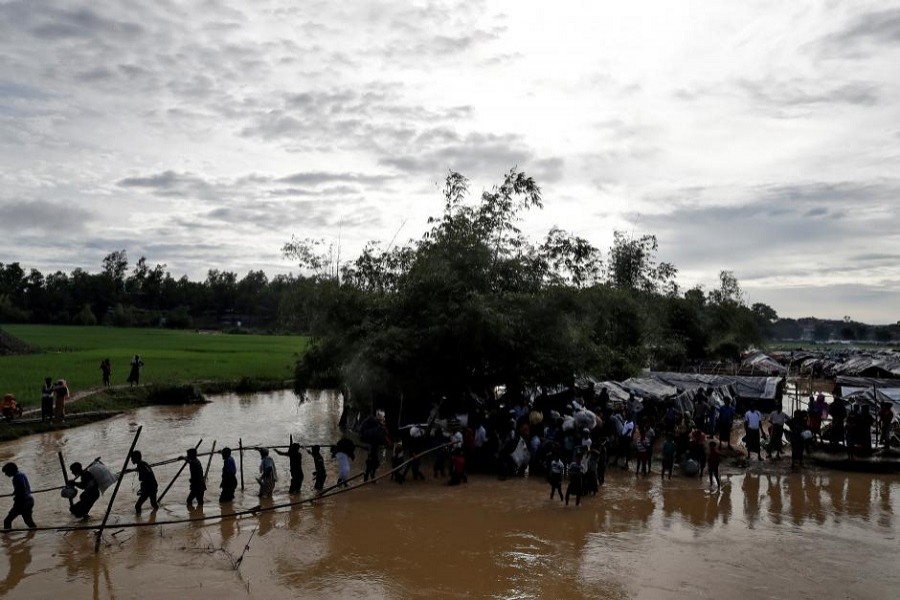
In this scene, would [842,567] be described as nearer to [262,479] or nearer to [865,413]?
[865,413]

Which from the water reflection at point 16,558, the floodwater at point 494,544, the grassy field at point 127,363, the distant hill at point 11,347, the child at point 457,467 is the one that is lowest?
the water reflection at point 16,558

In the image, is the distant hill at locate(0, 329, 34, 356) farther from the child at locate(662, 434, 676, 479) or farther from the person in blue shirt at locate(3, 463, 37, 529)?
the child at locate(662, 434, 676, 479)

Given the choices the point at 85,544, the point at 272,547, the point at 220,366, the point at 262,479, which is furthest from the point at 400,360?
the point at 220,366

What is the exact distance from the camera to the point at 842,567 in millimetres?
10672

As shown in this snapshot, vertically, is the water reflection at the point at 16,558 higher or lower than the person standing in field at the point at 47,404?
lower

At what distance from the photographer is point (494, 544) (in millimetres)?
11578

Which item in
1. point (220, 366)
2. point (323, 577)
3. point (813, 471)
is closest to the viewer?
point (323, 577)

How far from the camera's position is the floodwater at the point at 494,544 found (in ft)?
32.0

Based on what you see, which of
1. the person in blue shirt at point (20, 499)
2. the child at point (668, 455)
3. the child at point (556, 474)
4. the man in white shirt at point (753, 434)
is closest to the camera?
the person in blue shirt at point (20, 499)

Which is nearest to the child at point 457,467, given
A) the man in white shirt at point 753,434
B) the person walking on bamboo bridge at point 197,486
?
the person walking on bamboo bridge at point 197,486

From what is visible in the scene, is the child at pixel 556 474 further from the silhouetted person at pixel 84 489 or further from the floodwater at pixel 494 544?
the silhouetted person at pixel 84 489

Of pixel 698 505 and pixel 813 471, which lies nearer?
pixel 698 505

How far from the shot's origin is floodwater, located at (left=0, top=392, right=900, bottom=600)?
9.74m

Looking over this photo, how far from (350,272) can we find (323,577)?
15796 millimetres
